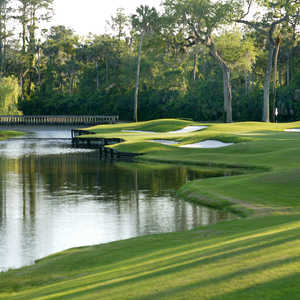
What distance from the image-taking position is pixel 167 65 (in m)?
94.6

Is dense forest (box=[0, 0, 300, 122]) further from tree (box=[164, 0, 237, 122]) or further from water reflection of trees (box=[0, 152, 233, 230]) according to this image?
water reflection of trees (box=[0, 152, 233, 230])

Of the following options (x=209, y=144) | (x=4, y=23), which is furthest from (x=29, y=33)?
(x=209, y=144)

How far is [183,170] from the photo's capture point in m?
27.5

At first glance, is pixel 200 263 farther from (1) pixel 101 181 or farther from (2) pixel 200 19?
(2) pixel 200 19

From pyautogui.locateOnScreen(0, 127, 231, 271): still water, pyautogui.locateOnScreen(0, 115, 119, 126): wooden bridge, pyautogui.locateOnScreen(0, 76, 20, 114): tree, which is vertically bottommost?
pyautogui.locateOnScreen(0, 127, 231, 271): still water

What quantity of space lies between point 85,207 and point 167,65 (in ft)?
257

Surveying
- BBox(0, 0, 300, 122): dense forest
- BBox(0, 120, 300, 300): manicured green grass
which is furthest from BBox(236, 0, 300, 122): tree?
BBox(0, 120, 300, 300): manicured green grass

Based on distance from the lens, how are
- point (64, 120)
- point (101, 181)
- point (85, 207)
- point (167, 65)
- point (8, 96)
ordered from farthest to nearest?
point (167, 65), point (64, 120), point (8, 96), point (101, 181), point (85, 207)

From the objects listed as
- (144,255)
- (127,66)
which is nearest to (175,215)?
(144,255)

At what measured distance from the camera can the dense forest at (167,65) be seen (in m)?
67.6

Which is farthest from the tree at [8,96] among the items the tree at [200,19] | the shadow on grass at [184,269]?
the shadow on grass at [184,269]

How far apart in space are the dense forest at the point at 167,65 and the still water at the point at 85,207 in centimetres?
3990

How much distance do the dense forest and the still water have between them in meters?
39.9

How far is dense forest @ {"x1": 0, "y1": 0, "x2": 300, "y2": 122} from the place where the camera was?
67625 millimetres
